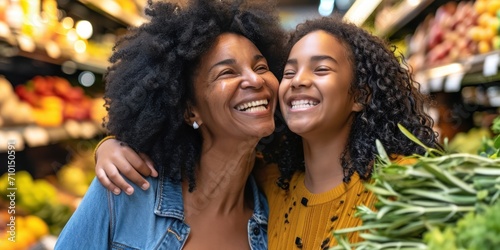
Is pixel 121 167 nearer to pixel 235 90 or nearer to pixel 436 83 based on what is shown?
pixel 235 90

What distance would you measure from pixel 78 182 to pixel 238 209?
2356 millimetres

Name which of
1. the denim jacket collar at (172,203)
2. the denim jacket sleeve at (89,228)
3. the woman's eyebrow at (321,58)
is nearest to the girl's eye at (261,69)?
the woman's eyebrow at (321,58)

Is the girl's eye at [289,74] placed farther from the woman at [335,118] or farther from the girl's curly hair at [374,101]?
the girl's curly hair at [374,101]

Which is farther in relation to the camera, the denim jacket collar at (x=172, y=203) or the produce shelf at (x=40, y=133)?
the produce shelf at (x=40, y=133)

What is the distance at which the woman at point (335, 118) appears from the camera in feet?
5.08

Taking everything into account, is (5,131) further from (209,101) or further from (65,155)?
(209,101)

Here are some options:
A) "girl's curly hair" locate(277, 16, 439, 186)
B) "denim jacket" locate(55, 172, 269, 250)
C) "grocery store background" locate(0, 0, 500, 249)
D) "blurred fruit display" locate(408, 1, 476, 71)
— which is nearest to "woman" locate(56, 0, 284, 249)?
"denim jacket" locate(55, 172, 269, 250)

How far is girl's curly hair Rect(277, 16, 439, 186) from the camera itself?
61.9 inches

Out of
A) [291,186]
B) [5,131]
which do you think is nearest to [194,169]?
[291,186]

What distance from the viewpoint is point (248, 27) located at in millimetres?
1885

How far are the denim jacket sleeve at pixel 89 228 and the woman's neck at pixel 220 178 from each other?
0.29 m

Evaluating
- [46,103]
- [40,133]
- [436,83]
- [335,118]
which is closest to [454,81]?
[436,83]

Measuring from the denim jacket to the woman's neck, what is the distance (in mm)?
92

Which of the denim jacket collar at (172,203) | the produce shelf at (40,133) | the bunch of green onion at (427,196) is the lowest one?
the bunch of green onion at (427,196)
